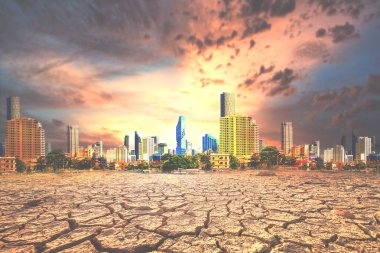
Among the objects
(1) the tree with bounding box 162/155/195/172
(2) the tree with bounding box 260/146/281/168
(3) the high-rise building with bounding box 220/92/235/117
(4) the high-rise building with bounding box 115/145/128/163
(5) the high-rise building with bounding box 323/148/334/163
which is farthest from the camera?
A: (4) the high-rise building with bounding box 115/145/128/163

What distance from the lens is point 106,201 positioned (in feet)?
21.6

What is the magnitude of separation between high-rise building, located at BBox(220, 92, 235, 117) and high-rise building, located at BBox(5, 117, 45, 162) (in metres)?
124

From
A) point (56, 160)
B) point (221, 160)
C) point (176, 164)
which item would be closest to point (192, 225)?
point (176, 164)

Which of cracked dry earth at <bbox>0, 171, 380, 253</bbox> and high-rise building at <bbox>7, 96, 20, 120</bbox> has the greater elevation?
high-rise building at <bbox>7, 96, 20, 120</bbox>

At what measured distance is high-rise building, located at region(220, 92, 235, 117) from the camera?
623ft

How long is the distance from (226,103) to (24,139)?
134222 millimetres

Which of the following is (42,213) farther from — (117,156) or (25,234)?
(117,156)

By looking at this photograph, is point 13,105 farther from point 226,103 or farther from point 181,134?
point 226,103

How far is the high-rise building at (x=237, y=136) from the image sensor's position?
10138cm

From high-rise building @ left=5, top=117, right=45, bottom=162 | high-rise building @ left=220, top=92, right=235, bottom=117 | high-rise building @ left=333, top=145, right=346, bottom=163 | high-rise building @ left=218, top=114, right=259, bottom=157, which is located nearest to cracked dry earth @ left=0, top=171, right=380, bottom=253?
high-rise building @ left=218, top=114, right=259, bottom=157

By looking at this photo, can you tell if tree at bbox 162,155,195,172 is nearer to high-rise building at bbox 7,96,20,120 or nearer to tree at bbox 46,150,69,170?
tree at bbox 46,150,69,170

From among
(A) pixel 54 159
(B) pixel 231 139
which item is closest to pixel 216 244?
(A) pixel 54 159

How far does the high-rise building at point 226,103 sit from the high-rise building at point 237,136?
85.9 meters

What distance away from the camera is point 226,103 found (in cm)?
19200
